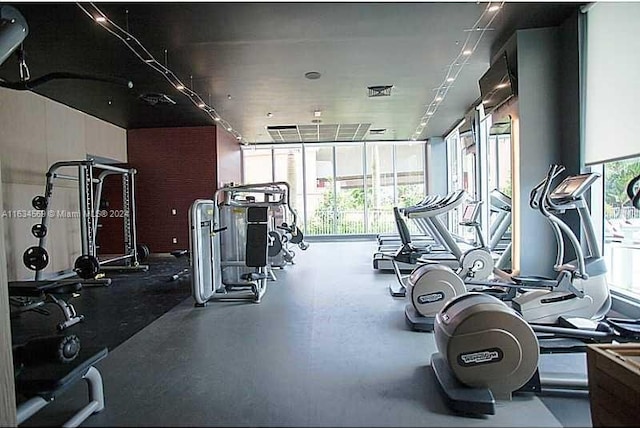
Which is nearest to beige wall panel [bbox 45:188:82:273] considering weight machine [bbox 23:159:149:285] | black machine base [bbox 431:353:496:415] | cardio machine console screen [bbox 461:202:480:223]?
weight machine [bbox 23:159:149:285]

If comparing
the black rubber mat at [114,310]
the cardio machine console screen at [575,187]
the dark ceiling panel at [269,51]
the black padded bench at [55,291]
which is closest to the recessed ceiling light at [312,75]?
the dark ceiling panel at [269,51]

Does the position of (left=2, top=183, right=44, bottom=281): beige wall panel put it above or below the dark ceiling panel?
below

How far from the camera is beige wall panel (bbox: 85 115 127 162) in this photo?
827 centimetres

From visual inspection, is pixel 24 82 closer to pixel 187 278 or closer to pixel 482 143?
pixel 187 278

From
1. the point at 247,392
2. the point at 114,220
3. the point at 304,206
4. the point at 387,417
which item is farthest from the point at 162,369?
the point at 304,206

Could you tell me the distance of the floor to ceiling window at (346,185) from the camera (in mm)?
12914

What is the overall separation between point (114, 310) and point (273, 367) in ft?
8.45

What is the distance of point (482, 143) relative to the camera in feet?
24.7

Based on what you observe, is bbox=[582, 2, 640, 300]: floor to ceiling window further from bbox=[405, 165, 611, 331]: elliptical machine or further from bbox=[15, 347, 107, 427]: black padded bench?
bbox=[15, 347, 107, 427]: black padded bench

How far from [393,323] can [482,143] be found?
15.5 feet

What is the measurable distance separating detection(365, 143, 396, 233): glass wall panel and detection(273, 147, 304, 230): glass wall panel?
6.54 ft

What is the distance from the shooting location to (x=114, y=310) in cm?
467

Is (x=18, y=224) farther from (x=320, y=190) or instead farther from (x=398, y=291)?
(x=320, y=190)

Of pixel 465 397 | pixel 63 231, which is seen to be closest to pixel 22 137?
pixel 63 231
